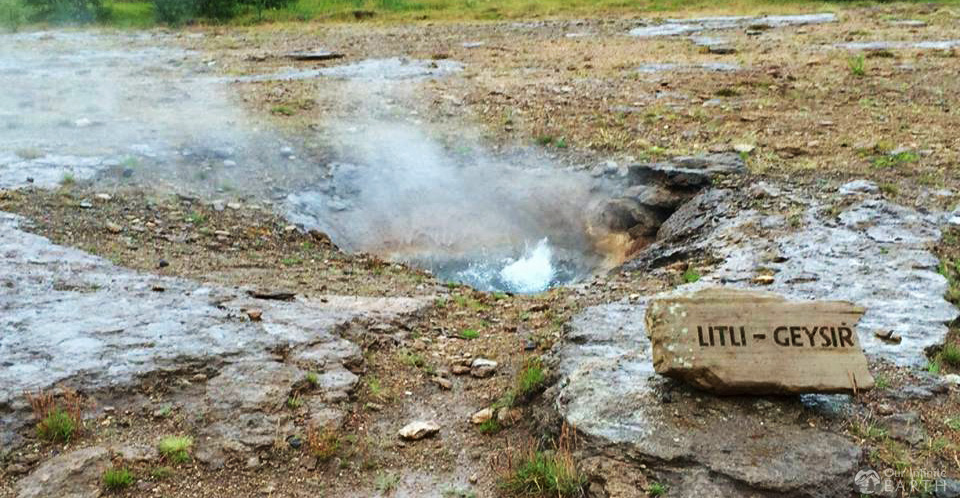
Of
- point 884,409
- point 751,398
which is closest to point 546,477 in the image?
point 751,398

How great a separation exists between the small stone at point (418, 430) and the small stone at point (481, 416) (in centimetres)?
19

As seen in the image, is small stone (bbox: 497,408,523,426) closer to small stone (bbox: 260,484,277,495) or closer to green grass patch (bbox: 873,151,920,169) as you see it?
small stone (bbox: 260,484,277,495)

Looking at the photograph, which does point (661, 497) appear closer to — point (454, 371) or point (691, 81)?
point (454, 371)

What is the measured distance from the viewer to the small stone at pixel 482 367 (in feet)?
14.9

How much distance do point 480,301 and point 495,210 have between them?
242 centimetres

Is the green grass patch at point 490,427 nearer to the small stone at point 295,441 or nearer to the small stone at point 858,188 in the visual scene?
the small stone at point 295,441

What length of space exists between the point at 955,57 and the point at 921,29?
2.64 meters

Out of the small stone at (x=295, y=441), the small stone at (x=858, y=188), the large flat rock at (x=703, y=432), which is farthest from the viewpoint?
the small stone at (x=858, y=188)

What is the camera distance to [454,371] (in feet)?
15.0

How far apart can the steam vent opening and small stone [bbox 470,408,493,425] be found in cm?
292

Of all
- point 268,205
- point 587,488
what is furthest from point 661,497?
point 268,205

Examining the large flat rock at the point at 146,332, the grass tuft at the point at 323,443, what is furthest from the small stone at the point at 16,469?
the grass tuft at the point at 323,443

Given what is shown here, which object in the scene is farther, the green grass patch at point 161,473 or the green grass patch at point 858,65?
the green grass patch at point 858,65

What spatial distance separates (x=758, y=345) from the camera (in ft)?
11.5
